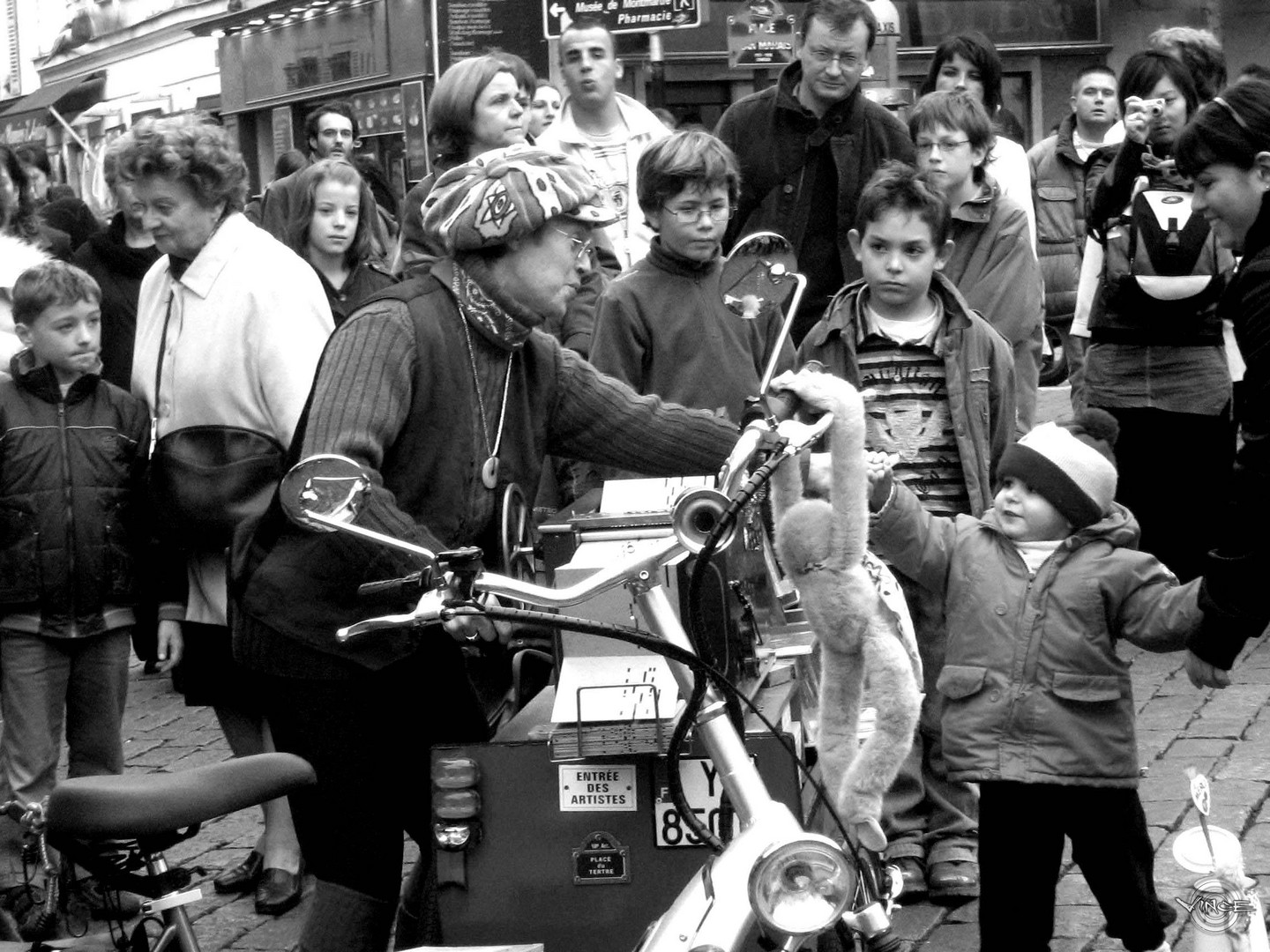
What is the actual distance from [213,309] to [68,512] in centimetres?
82

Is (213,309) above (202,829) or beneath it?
above

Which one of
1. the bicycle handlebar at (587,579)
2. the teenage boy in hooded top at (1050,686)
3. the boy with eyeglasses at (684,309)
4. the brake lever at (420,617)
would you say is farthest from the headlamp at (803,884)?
the boy with eyeglasses at (684,309)

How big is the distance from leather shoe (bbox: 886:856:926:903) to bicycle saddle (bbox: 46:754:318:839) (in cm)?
213

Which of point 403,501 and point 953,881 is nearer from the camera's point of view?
point 403,501

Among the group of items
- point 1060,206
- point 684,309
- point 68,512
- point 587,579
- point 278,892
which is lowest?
point 278,892

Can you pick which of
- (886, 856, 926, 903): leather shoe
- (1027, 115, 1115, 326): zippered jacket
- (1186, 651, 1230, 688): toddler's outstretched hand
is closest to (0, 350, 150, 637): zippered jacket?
(886, 856, 926, 903): leather shoe

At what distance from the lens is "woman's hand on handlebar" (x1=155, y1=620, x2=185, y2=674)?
515cm

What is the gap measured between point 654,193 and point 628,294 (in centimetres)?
29

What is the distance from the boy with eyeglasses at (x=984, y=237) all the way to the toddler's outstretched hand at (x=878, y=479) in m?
1.80

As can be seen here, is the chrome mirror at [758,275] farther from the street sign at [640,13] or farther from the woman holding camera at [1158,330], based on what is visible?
the street sign at [640,13]

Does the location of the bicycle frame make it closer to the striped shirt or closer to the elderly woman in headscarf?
the elderly woman in headscarf

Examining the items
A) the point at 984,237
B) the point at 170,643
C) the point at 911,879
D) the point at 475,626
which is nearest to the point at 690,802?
the point at 475,626

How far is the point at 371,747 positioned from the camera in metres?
3.59

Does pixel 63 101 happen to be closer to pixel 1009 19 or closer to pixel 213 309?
pixel 1009 19
